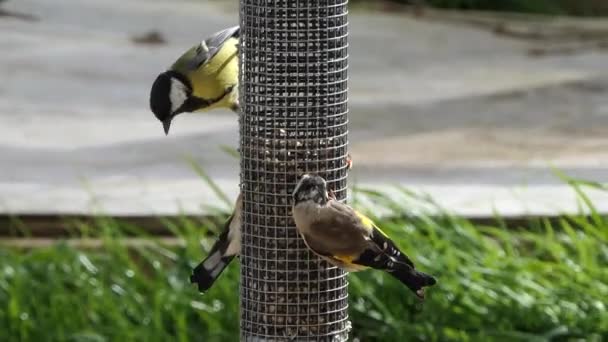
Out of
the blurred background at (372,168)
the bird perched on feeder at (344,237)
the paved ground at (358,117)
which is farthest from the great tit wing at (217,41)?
the paved ground at (358,117)

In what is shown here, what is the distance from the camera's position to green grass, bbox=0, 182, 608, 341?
498cm

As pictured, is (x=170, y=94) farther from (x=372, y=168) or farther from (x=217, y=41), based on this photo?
(x=372, y=168)

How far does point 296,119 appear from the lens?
363 centimetres

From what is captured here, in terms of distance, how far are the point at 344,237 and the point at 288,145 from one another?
0.44 meters

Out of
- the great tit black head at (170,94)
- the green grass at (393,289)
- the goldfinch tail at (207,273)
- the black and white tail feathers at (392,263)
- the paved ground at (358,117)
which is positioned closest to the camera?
the black and white tail feathers at (392,263)

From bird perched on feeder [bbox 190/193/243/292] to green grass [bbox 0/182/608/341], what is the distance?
4.54 ft

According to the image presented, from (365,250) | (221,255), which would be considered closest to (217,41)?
(221,255)

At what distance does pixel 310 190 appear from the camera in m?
3.28

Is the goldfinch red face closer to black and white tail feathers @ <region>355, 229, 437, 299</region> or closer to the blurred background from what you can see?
black and white tail feathers @ <region>355, 229, 437, 299</region>

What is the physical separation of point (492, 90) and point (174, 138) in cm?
195

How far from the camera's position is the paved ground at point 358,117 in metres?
6.46

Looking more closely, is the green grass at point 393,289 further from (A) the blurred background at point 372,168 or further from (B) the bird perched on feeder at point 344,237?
(B) the bird perched on feeder at point 344,237

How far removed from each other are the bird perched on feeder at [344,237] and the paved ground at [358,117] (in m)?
2.49

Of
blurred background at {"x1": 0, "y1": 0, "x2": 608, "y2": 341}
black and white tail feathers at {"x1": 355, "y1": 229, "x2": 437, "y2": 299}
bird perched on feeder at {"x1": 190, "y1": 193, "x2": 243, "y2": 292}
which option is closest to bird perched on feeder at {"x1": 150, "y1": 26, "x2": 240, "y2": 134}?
bird perched on feeder at {"x1": 190, "y1": 193, "x2": 243, "y2": 292}
